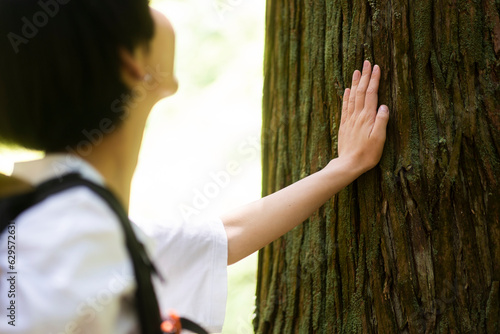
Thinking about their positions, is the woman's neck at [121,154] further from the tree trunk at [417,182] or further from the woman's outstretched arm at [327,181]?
the tree trunk at [417,182]

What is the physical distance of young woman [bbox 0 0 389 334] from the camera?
2.90 ft

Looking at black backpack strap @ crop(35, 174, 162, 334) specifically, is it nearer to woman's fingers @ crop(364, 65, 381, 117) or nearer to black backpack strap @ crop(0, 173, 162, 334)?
black backpack strap @ crop(0, 173, 162, 334)

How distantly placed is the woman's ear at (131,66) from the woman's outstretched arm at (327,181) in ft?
1.53

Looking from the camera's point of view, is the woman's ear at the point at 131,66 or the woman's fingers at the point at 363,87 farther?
the woman's fingers at the point at 363,87

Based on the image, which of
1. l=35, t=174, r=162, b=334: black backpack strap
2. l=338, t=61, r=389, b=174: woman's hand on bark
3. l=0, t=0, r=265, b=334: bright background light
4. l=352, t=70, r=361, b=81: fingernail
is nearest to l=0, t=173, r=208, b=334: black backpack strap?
l=35, t=174, r=162, b=334: black backpack strap

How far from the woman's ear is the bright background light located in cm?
389

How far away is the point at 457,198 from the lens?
146 cm

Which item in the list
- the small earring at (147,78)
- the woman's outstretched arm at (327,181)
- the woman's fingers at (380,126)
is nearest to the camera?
the small earring at (147,78)

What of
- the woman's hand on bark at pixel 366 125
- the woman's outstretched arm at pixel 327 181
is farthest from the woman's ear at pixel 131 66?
the woman's hand on bark at pixel 366 125

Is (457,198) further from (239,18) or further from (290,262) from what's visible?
(239,18)

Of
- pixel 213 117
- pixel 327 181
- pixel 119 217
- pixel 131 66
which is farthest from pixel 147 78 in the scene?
pixel 213 117

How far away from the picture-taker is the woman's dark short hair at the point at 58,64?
0.99 meters

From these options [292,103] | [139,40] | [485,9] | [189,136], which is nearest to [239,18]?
[189,136]

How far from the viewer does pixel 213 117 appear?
17.5ft
